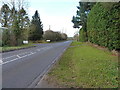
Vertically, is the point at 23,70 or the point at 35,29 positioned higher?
the point at 35,29

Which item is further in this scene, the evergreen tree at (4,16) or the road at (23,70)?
the evergreen tree at (4,16)

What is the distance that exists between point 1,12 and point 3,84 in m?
52.4

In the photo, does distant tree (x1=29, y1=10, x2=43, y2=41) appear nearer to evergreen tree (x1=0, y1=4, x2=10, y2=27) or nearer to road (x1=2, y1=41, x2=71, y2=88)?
evergreen tree (x1=0, y1=4, x2=10, y2=27)

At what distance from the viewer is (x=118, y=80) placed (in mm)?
6160

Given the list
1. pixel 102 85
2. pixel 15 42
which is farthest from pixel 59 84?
pixel 15 42

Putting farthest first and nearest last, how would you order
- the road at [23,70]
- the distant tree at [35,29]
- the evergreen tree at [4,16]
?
the distant tree at [35,29] < the evergreen tree at [4,16] < the road at [23,70]

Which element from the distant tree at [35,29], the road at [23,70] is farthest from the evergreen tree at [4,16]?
the road at [23,70]

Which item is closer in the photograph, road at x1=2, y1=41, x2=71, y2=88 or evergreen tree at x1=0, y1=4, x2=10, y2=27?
road at x1=2, y1=41, x2=71, y2=88

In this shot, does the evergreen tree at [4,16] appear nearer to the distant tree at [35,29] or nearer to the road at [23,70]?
the distant tree at [35,29]

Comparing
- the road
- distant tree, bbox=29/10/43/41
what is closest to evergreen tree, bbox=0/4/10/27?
distant tree, bbox=29/10/43/41

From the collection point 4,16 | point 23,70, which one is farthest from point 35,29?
point 23,70

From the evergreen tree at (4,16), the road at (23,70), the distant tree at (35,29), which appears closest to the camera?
the road at (23,70)

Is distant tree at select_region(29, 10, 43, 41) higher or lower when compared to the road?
higher

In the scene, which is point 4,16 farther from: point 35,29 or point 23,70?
point 23,70
